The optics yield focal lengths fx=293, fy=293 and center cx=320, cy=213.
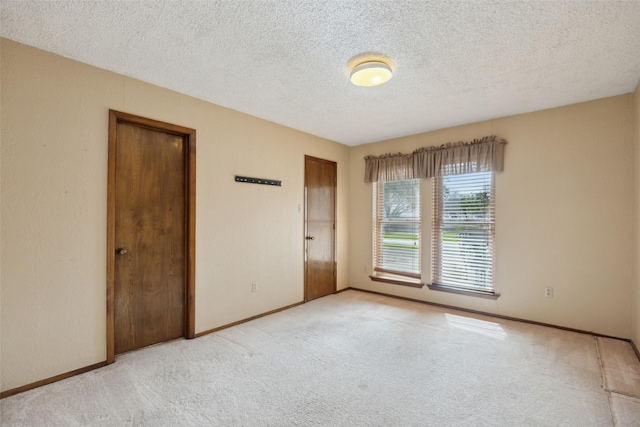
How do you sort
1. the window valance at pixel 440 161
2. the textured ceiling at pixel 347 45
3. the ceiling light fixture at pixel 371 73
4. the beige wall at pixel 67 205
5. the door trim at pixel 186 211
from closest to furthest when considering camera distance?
1. the textured ceiling at pixel 347 45
2. the beige wall at pixel 67 205
3. the ceiling light fixture at pixel 371 73
4. the door trim at pixel 186 211
5. the window valance at pixel 440 161

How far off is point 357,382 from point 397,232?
288 centimetres

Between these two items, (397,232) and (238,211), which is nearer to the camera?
(238,211)

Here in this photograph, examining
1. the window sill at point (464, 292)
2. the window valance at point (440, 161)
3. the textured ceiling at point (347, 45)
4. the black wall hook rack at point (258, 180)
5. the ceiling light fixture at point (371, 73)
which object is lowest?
the window sill at point (464, 292)

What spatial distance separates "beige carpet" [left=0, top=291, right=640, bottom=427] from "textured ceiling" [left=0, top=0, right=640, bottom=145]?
8.48 ft

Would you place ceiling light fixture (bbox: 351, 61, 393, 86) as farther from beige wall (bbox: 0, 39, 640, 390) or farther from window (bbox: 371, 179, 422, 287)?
window (bbox: 371, 179, 422, 287)

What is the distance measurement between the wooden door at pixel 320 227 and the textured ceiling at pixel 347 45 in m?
1.52

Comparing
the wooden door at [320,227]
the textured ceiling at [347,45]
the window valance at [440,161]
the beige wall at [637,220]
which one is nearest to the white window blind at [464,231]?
the window valance at [440,161]

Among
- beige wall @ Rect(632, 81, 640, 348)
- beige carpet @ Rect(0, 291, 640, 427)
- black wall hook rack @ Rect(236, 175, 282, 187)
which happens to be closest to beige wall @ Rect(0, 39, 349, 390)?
black wall hook rack @ Rect(236, 175, 282, 187)

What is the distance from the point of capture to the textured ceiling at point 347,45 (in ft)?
6.06

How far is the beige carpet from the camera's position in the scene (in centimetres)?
191

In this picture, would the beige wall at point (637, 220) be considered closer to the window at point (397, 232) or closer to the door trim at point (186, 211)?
the window at point (397, 232)

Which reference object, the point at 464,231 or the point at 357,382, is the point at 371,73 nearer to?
the point at 357,382

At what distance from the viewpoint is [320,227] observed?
15.8 ft

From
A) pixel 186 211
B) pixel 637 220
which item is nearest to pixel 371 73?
pixel 186 211
